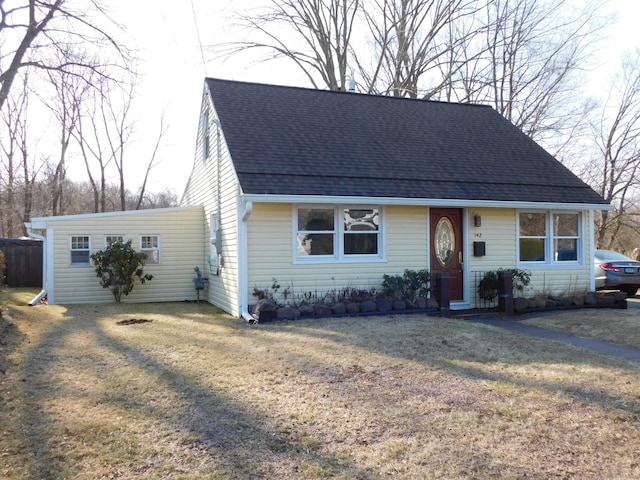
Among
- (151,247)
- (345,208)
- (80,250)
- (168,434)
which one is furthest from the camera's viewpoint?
(151,247)

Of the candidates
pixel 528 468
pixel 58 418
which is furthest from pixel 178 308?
pixel 528 468

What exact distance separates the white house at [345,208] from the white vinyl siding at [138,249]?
0.03m

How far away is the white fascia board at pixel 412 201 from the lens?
9828 millimetres

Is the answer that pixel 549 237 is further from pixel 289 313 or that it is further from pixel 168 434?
pixel 168 434

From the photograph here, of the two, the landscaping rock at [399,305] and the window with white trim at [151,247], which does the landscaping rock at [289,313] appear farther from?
the window with white trim at [151,247]

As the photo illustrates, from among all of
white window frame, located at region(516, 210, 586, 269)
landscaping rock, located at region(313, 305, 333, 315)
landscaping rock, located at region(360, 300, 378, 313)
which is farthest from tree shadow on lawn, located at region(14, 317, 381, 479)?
white window frame, located at region(516, 210, 586, 269)

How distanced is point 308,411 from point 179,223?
1022 cm

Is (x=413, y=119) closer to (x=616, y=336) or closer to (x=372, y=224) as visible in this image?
(x=372, y=224)

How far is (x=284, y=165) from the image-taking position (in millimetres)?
10648

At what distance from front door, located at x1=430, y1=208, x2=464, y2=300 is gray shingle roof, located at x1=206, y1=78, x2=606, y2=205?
691 millimetres

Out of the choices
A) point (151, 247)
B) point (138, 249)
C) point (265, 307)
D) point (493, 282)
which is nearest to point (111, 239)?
point (138, 249)

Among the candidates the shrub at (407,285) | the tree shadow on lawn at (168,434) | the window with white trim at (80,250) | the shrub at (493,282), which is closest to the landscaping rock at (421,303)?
the shrub at (407,285)

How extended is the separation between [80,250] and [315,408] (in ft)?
34.8

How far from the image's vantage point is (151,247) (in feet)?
44.8
